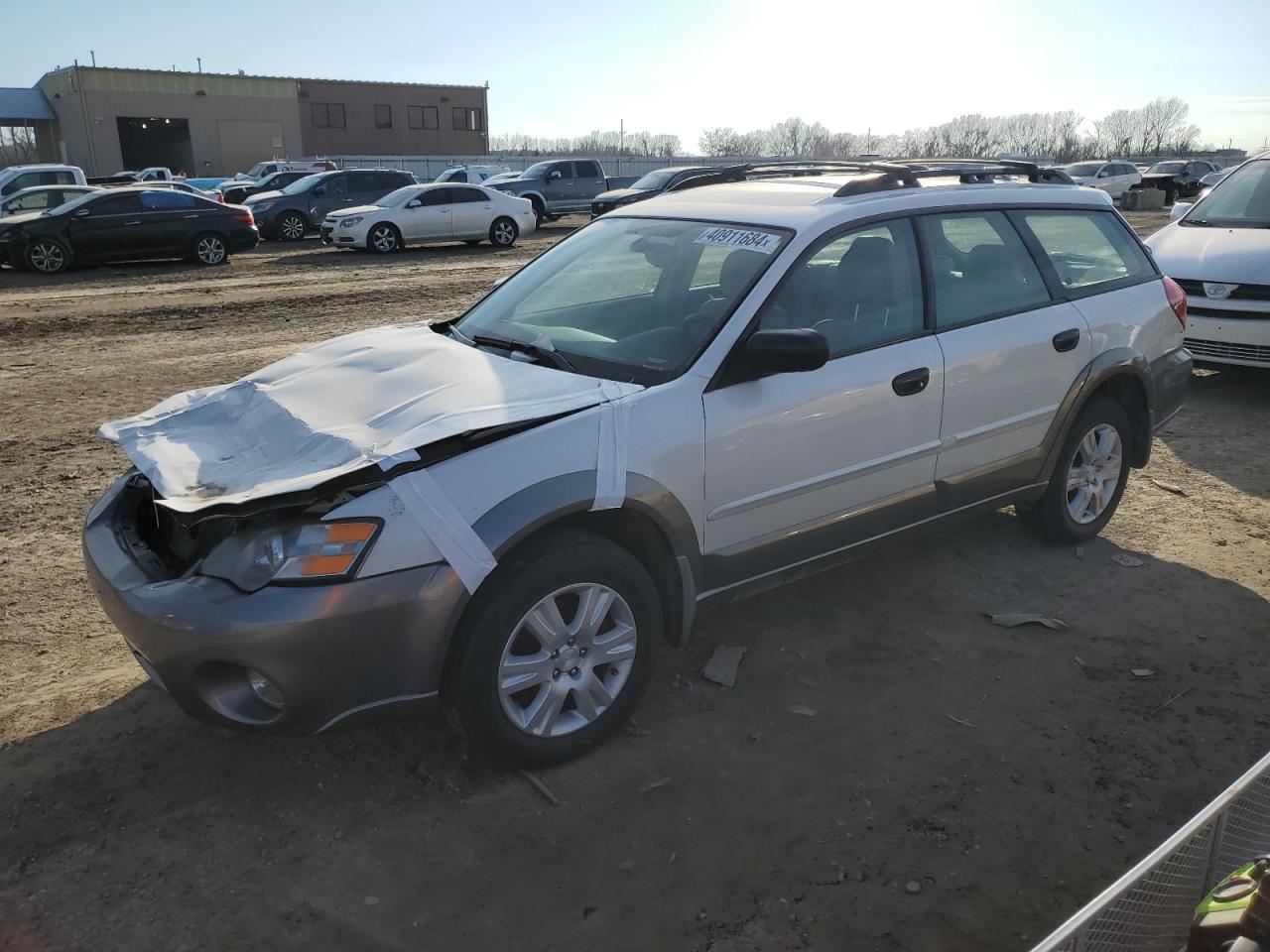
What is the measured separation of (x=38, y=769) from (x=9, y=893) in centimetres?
61

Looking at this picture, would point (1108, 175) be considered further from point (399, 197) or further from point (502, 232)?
point (399, 197)

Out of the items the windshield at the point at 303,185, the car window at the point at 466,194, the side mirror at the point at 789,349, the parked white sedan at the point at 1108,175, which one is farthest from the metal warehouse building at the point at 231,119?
the side mirror at the point at 789,349

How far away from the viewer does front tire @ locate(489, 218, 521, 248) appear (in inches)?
837

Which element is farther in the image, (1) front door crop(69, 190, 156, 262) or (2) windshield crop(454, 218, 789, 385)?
(1) front door crop(69, 190, 156, 262)

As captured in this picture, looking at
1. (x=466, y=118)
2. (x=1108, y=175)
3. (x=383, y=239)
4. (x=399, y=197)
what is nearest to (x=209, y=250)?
(x=383, y=239)

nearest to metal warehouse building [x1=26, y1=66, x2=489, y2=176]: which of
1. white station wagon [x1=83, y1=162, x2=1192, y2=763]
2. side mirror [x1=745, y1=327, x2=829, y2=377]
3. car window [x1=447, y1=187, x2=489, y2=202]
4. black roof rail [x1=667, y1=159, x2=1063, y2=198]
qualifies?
car window [x1=447, y1=187, x2=489, y2=202]

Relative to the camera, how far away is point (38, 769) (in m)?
3.31

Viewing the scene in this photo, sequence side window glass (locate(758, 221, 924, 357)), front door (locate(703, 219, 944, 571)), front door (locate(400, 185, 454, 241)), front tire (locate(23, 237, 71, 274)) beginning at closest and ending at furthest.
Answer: front door (locate(703, 219, 944, 571))
side window glass (locate(758, 221, 924, 357))
front tire (locate(23, 237, 71, 274))
front door (locate(400, 185, 454, 241))

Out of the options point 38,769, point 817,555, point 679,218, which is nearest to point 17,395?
point 38,769

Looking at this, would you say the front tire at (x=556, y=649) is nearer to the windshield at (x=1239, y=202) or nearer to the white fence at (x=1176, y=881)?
the white fence at (x=1176, y=881)

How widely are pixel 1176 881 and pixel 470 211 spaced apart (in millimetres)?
20442

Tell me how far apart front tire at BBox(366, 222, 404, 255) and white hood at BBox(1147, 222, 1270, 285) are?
49.2 ft

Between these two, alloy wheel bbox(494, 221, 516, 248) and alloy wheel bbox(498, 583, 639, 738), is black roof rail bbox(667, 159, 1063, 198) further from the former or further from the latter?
alloy wheel bbox(494, 221, 516, 248)

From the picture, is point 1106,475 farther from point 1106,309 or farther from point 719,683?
point 719,683
